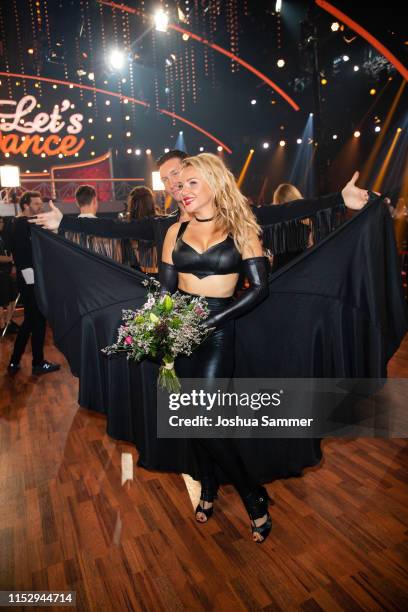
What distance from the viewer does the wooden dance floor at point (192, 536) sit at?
5.69 ft

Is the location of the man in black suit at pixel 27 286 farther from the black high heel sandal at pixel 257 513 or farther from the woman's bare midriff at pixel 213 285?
the black high heel sandal at pixel 257 513

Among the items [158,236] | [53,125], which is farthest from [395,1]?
[53,125]

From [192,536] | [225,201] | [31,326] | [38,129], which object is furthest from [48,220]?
[38,129]

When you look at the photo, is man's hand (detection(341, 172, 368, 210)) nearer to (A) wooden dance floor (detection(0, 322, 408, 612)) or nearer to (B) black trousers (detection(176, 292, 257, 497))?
(B) black trousers (detection(176, 292, 257, 497))

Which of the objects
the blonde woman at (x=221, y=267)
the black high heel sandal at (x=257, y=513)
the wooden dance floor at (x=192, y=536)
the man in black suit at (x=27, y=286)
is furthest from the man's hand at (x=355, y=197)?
the man in black suit at (x=27, y=286)

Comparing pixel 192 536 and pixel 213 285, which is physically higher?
pixel 213 285

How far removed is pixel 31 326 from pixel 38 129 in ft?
34.7

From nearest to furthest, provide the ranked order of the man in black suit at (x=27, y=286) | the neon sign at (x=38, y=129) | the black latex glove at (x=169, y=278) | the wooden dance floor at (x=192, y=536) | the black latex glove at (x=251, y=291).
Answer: the wooden dance floor at (x=192, y=536) < the black latex glove at (x=251, y=291) < the black latex glove at (x=169, y=278) < the man in black suit at (x=27, y=286) < the neon sign at (x=38, y=129)

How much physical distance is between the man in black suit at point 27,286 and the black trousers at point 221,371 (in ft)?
9.78

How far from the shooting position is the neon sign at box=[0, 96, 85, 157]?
1215cm

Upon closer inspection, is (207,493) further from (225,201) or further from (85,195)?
(85,195)

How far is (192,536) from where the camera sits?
2.11 metres

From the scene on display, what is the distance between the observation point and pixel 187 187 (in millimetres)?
2066

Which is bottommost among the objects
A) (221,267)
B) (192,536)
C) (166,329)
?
(192,536)
